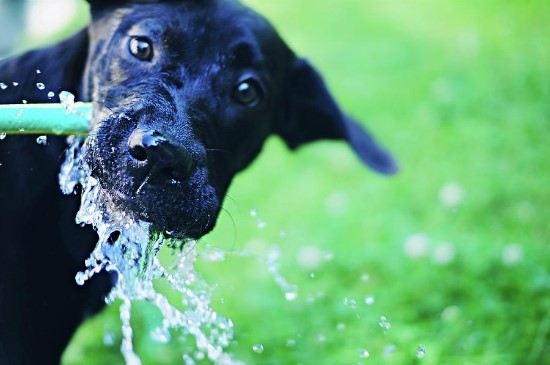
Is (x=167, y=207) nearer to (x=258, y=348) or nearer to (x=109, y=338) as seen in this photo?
(x=258, y=348)

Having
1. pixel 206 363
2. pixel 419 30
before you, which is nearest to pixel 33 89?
pixel 206 363

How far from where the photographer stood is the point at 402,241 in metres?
4.21

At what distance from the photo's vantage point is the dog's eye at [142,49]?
2.61 m

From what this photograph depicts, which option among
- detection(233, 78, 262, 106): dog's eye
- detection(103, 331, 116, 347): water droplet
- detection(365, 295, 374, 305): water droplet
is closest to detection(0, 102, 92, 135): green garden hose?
detection(233, 78, 262, 106): dog's eye

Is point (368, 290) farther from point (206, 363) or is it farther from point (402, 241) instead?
point (206, 363)

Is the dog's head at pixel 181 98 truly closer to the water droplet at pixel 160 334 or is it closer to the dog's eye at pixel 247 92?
the dog's eye at pixel 247 92

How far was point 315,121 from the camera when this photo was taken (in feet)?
10.7

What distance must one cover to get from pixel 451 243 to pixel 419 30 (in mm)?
3158

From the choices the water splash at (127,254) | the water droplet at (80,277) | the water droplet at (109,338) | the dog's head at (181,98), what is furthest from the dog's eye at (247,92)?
the water droplet at (109,338)

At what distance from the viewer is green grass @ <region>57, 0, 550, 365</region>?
3373mm

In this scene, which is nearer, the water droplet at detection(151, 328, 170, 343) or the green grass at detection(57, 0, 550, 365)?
the water droplet at detection(151, 328, 170, 343)

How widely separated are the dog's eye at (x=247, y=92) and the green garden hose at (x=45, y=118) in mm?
507

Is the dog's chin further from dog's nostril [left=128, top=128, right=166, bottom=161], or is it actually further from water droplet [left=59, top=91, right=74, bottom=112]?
water droplet [left=59, top=91, right=74, bottom=112]

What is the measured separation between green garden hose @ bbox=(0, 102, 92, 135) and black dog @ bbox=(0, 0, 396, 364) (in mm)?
59
